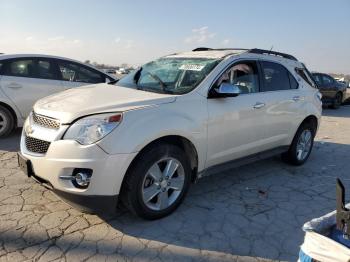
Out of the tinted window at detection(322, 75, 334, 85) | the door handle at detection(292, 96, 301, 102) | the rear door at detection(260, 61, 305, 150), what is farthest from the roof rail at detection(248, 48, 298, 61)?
the tinted window at detection(322, 75, 334, 85)

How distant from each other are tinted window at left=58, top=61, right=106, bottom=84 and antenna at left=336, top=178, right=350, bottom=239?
20.4ft

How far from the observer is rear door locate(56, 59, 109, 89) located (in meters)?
7.30

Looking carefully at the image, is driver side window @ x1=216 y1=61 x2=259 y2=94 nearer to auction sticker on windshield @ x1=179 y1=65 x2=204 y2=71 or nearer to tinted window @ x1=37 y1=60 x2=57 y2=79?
auction sticker on windshield @ x1=179 y1=65 x2=204 y2=71

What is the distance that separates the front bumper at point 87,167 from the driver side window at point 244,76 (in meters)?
1.88

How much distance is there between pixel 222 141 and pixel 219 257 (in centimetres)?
146

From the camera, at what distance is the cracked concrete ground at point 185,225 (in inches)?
124

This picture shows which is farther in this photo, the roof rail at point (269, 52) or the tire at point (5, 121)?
the tire at point (5, 121)

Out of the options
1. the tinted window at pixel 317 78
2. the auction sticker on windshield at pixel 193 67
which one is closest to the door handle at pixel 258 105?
the auction sticker on windshield at pixel 193 67

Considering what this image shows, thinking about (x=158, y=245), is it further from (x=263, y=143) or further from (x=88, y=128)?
(x=263, y=143)

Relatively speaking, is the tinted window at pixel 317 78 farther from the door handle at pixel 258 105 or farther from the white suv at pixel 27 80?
the door handle at pixel 258 105

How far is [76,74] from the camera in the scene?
751 centimetres

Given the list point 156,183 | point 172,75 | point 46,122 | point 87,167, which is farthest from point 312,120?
point 46,122

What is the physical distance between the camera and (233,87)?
13.3 ft

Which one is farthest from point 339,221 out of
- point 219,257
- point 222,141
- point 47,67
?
point 47,67
